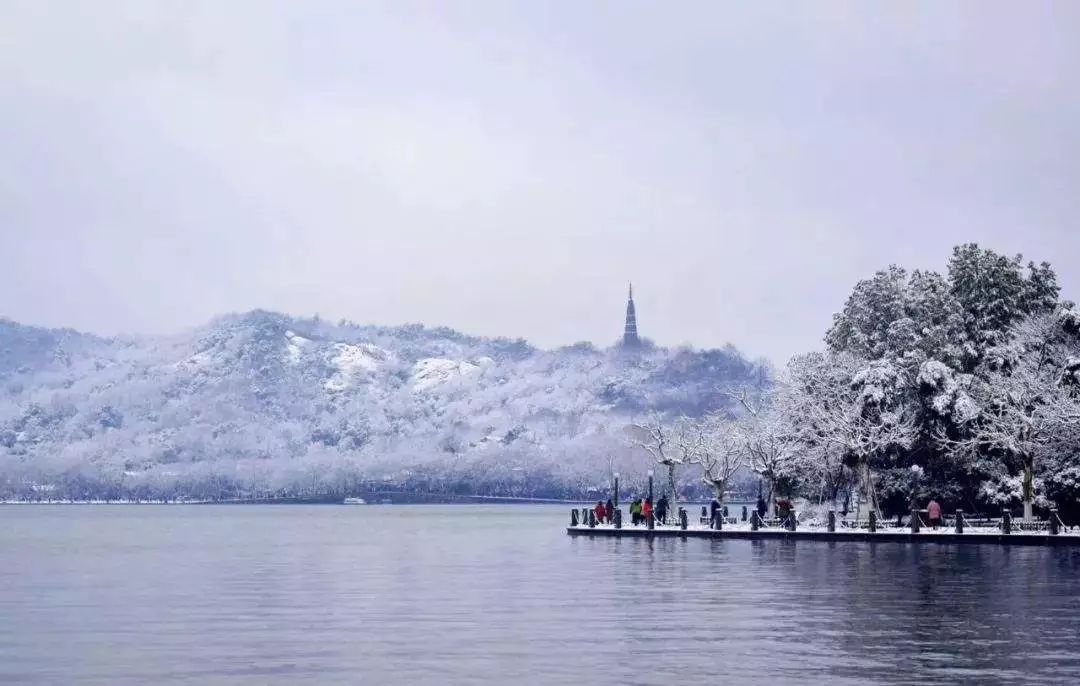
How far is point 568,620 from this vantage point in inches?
1384

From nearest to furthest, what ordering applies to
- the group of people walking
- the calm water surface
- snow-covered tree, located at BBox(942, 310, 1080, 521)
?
1. the calm water surface
2. snow-covered tree, located at BBox(942, 310, 1080, 521)
3. the group of people walking

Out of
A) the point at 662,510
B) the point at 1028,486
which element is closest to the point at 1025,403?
the point at 1028,486

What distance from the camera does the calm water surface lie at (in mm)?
26719

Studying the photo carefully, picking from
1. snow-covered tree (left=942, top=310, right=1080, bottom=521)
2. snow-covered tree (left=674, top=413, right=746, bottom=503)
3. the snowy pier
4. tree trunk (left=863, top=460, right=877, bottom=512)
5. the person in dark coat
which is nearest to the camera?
the snowy pier

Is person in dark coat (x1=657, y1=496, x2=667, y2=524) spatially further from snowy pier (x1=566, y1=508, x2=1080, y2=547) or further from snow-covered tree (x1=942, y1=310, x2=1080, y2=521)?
snow-covered tree (x1=942, y1=310, x2=1080, y2=521)

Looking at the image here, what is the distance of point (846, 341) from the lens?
291ft

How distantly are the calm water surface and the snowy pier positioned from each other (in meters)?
3.94

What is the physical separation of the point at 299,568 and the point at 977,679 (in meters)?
38.6

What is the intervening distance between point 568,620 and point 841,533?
3990 cm

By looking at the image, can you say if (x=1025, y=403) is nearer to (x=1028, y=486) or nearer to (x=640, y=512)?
(x=1028, y=486)

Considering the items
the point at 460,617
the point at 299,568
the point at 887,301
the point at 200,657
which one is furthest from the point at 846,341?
the point at 200,657

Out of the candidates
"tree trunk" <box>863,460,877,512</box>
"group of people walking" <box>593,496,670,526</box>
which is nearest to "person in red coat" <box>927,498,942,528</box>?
"tree trunk" <box>863,460,877,512</box>

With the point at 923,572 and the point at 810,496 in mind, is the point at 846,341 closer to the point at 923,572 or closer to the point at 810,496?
the point at 810,496

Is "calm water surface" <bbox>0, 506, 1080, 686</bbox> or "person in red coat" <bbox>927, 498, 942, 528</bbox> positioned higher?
"person in red coat" <bbox>927, 498, 942, 528</bbox>
